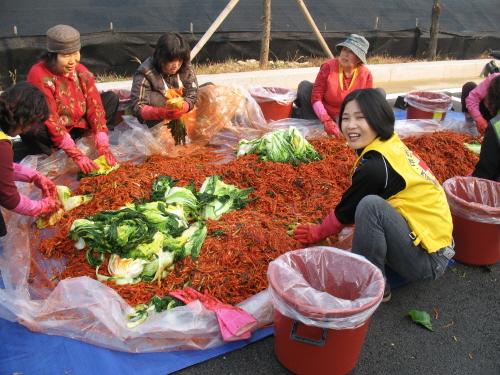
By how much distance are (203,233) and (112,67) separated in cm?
606

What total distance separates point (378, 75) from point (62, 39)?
716 cm

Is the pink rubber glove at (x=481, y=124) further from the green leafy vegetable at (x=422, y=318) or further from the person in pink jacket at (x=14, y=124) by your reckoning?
the person in pink jacket at (x=14, y=124)

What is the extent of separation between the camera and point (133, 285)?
8.09 feet

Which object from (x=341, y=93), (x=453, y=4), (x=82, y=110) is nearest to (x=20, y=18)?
(x=82, y=110)

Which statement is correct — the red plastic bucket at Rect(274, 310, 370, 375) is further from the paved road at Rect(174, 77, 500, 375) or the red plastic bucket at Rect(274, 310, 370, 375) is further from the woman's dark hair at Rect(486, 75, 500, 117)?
the woman's dark hair at Rect(486, 75, 500, 117)

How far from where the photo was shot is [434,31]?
1032 cm

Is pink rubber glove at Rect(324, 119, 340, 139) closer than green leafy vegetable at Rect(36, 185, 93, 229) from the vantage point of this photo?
No

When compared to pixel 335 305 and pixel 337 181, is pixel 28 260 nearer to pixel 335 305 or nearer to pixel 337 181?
pixel 335 305

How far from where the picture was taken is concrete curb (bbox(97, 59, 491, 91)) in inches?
281

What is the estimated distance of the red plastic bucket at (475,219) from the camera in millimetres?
2772

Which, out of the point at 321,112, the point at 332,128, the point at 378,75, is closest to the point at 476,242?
the point at 332,128

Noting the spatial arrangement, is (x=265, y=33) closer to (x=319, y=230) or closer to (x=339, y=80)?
(x=339, y=80)

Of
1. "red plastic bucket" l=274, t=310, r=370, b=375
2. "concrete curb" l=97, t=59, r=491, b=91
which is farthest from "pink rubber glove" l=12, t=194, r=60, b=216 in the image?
"concrete curb" l=97, t=59, r=491, b=91

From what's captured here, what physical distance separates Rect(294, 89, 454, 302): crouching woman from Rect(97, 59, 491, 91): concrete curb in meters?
4.77
